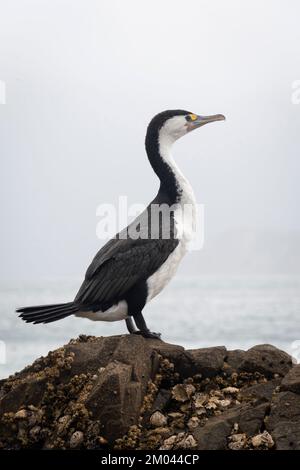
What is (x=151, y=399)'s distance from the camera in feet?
25.1

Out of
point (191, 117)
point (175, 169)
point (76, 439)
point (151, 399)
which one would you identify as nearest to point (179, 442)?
point (151, 399)

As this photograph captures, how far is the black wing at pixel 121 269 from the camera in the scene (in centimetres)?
859

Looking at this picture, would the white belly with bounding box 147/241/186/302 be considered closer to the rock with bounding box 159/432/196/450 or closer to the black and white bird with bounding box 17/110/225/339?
the black and white bird with bounding box 17/110/225/339

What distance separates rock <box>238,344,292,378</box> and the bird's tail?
1.98 metres

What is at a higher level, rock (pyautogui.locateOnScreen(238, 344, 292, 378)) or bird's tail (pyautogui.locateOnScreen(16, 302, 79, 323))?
bird's tail (pyautogui.locateOnScreen(16, 302, 79, 323))

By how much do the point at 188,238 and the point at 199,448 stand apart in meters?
2.88

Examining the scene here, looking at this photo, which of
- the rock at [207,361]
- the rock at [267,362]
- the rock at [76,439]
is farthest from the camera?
the rock at [267,362]

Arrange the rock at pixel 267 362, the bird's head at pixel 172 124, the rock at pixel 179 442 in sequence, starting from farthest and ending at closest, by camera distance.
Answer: the bird's head at pixel 172 124
the rock at pixel 267 362
the rock at pixel 179 442

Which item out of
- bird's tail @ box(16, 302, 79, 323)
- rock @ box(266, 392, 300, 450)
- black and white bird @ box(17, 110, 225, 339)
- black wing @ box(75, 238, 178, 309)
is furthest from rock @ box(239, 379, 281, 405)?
bird's tail @ box(16, 302, 79, 323)

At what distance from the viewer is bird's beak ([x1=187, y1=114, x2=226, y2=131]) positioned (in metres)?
9.66

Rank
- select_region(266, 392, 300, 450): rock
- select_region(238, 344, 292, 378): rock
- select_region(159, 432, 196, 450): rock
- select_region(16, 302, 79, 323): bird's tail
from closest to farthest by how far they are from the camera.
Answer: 1. select_region(266, 392, 300, 450): rock
2. select_region(159, 432, 196, 450): rock
3. select_region(238, 344, 292, 378): rock
4. select_region(16, 302, 79, 323): bird's tail

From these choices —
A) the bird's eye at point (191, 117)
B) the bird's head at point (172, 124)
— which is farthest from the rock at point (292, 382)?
the bird's eye at point (191, 117)

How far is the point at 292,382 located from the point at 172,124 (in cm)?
376

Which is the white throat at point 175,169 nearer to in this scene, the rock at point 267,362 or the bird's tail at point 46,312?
the bird's tail at point 46,312
